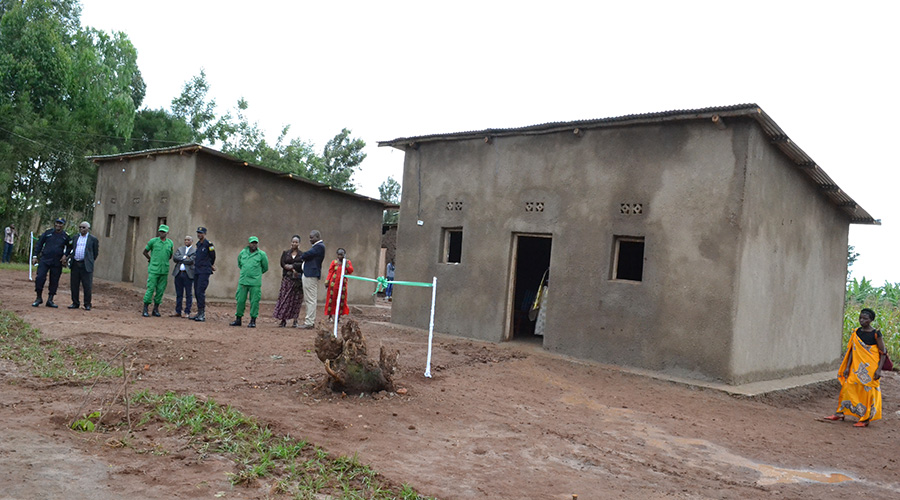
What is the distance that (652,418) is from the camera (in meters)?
7.73

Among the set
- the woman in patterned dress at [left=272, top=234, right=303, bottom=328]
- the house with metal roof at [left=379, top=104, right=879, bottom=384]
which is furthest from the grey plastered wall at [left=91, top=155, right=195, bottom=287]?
the house with metal roof at [left=379, top=104, right=879, bottom=384]

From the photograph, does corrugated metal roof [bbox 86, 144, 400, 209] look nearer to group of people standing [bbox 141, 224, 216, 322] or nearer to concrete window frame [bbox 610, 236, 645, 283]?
group of people standing [bbox 141, 224, 216, 322]

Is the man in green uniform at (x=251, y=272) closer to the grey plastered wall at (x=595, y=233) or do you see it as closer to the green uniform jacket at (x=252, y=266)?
the green uniform jacket at (x=252, y=266)

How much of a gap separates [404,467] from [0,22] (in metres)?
30.9

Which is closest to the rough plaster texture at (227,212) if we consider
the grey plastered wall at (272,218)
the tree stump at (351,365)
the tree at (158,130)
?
the grey plastered wall at (272,218)

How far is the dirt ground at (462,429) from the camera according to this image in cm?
449

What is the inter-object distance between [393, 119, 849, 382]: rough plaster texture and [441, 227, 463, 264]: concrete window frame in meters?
0.18

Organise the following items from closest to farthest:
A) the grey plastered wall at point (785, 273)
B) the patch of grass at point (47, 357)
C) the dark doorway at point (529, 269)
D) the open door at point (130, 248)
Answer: the patch of grass at point (47, 357), the grey plastered wall at point (785, 273), the dark doorway at point (529, 269), the open door at point (130, 248)

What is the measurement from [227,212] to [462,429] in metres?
12.3

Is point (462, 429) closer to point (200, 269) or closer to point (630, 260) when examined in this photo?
point (200, 269)

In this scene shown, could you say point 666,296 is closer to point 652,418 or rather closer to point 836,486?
point 652,418

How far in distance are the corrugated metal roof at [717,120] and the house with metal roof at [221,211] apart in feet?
16.3

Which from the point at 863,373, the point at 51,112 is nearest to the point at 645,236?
the point at 863,373

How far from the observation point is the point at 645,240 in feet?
34.7
